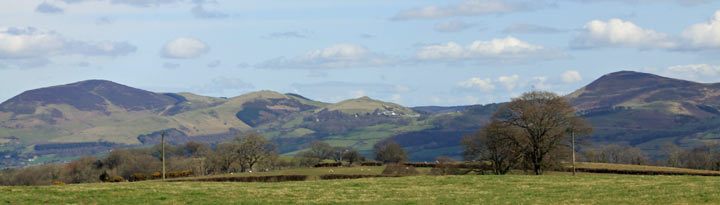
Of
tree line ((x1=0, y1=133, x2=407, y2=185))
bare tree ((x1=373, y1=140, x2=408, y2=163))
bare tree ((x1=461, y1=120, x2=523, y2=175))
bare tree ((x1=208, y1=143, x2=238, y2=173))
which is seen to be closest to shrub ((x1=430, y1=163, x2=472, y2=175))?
bare tree ((x1=461, y1=120, x2=523, y2=175))

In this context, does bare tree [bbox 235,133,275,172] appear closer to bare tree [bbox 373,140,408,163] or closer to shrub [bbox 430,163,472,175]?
bare tree [bbox 373,140,408,163]

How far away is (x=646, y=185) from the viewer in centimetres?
5391

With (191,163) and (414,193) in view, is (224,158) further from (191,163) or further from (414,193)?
(414,193)

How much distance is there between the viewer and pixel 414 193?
51.9 m

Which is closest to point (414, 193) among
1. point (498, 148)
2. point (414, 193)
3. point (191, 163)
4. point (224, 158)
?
point (414, 193)

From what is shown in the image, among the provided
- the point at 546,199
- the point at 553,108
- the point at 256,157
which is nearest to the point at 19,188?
the point at 546,199

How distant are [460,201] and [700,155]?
502ft

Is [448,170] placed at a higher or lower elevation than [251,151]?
lower

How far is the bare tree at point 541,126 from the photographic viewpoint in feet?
307

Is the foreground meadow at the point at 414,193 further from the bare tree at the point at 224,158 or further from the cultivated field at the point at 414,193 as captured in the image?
the bare tree at the point at 224,158

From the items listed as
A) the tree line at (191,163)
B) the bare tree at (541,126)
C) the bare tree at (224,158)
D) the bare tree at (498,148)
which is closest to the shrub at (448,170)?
the bare tree at (498,148)

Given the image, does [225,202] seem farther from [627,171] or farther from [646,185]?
[627,171]

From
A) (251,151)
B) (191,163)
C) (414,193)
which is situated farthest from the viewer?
(191,163)

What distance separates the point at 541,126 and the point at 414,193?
1885 inches
